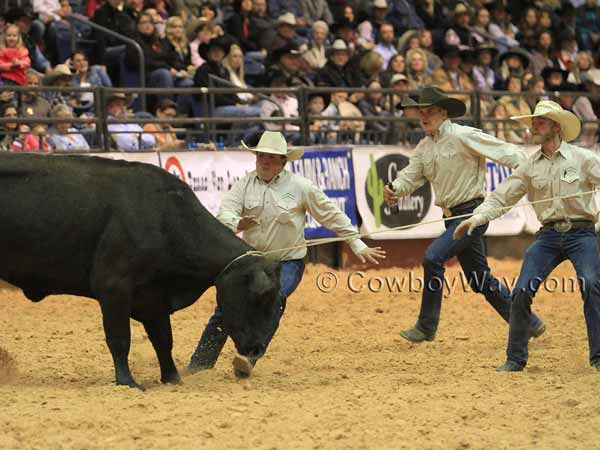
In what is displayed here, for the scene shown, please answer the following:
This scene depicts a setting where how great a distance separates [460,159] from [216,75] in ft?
21.1

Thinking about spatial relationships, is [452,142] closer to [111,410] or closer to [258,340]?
[258,340]

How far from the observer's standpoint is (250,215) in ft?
27.2

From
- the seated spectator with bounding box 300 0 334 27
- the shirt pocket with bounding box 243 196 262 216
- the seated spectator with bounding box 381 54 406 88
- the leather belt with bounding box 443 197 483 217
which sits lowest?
the leather belt with bounding box 443 197 483 217

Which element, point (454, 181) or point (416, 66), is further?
point (416, 66)

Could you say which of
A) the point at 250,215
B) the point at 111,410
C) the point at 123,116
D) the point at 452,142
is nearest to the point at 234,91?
the point at 123,116

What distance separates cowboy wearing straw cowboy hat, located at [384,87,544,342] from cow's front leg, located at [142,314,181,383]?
235 cm

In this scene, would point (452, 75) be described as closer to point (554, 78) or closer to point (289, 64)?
point (554, 78)

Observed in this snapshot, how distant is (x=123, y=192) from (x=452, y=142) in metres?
3.01

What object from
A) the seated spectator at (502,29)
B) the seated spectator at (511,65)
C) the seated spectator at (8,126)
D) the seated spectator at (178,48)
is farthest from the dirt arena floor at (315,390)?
the seated spectator at (502,29)

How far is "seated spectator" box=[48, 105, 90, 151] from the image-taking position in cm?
1269

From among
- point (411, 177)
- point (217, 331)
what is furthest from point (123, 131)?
point (217, 331)

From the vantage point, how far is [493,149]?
30.6ft

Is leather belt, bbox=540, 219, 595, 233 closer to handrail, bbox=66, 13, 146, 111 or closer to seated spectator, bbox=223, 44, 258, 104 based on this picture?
handrail, bbox=66, 13, 146, 111

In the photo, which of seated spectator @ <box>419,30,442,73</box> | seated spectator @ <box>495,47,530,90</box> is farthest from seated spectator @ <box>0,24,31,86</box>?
seated spectator @ <box>495,47,530,90</box>
